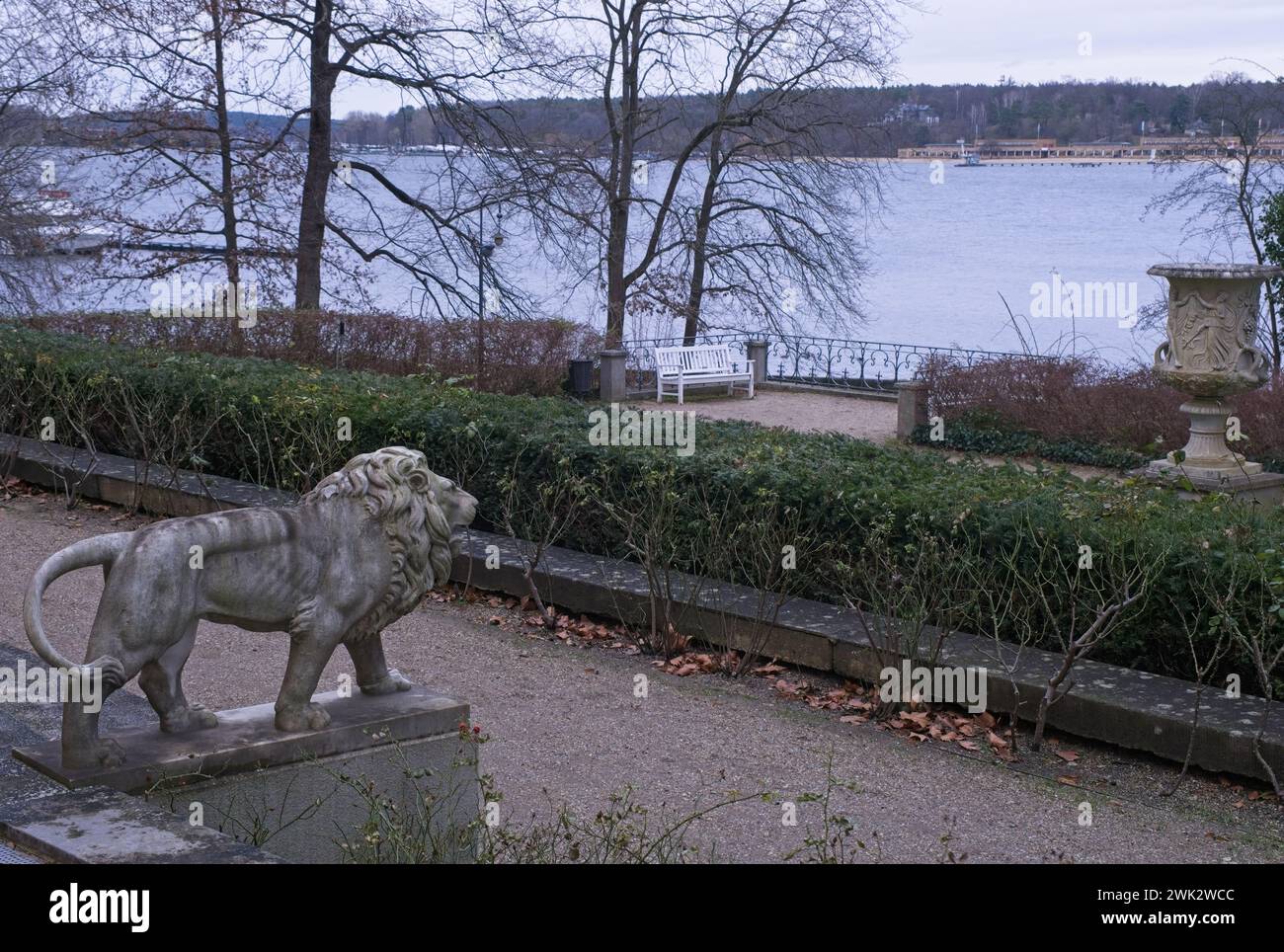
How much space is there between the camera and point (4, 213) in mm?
20688

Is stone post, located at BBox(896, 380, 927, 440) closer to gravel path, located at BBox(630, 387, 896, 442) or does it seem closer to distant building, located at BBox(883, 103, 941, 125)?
gravel path, located at BBox(630, 387, 896, 442)

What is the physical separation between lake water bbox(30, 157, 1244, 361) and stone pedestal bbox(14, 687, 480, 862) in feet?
57.5

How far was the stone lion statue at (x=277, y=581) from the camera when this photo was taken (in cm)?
400

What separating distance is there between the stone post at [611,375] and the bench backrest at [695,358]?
27.0 inches

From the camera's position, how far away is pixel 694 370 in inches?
869

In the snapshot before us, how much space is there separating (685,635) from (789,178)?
1889cm

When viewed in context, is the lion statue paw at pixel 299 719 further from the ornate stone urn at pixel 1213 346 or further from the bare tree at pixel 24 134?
the bare tree at pixel 24 134

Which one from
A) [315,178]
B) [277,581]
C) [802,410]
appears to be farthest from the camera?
[315,178]

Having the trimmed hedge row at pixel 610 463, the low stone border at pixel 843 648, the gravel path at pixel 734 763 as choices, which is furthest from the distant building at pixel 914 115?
the gravel path at pixel 734 763

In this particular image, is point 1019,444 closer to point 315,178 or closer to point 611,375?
point 611,375

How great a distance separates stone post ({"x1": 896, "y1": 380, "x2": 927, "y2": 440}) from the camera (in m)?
17.5

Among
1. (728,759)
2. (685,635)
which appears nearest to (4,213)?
(685,635)

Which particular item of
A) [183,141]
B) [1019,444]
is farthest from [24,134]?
[1019,444]

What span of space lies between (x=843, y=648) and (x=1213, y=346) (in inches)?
263
